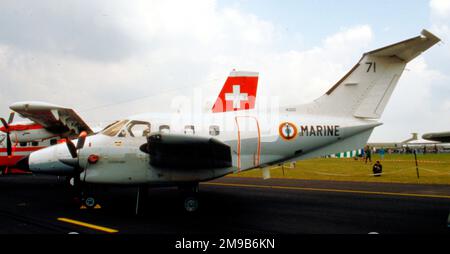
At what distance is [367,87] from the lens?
11.3m

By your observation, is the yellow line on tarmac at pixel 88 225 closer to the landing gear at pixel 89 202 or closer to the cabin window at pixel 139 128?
the landing gear at pixel 89 202

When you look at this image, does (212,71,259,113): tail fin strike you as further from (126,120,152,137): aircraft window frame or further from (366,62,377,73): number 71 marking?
(126,120,152,137): aircraft window frame

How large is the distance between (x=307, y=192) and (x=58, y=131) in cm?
1321

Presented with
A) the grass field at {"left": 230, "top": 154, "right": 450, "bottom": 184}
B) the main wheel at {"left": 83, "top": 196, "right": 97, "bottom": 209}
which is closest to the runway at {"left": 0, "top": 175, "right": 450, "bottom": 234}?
the main wheel at {"left": 83, "top": 196, "right": 97, "bottom": 209}

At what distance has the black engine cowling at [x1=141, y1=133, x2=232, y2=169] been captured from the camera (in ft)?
28.4

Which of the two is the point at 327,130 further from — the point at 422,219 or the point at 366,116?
the point at 422,219

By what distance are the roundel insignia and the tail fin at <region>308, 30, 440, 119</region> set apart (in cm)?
105

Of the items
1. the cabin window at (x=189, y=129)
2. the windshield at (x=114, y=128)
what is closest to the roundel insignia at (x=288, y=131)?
A: the cabin window at (x=189, y=129)
